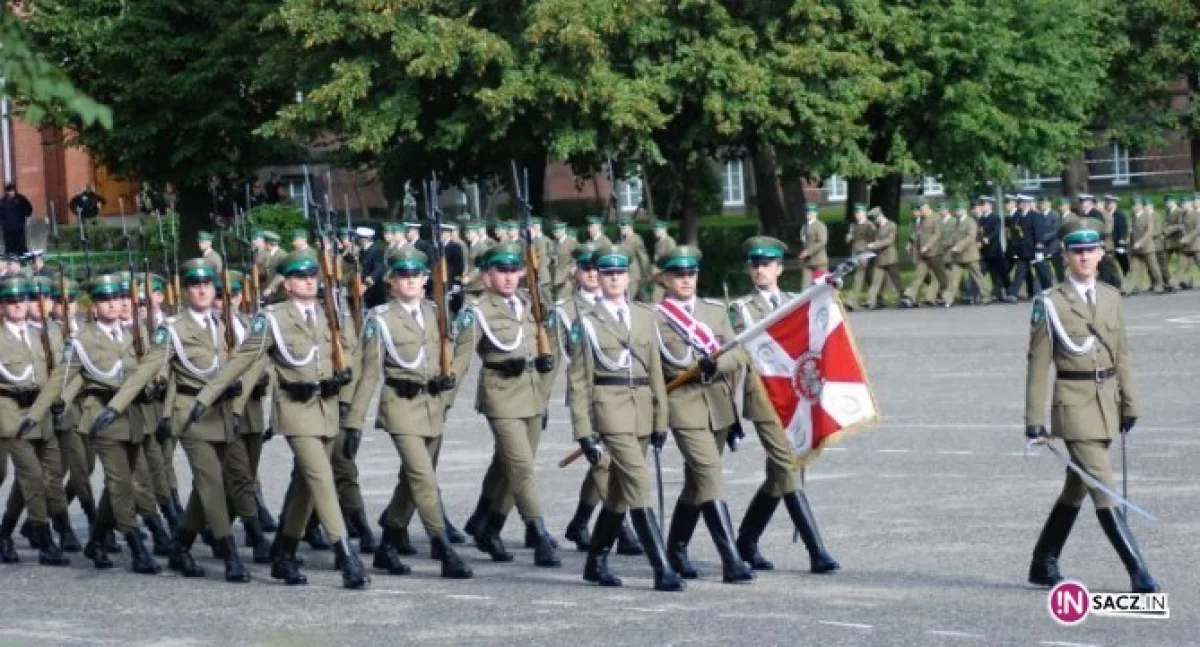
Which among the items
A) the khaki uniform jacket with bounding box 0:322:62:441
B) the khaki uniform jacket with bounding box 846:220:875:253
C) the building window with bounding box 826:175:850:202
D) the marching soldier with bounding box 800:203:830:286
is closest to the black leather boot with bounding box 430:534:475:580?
the khaki uniform jacket with bounding box 0:322:62:441

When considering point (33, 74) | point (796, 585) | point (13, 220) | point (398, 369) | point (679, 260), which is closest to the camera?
point (33, 74)

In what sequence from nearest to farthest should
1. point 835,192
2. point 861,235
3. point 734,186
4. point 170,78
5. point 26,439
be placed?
point 26,439, point 861,235, point 170,78, point 734,186, point 835,192

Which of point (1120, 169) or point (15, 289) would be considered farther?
point (1120, 169)

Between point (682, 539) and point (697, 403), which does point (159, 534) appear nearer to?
point (682, 539)

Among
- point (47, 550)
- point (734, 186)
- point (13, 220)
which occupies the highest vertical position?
point (13, 220)

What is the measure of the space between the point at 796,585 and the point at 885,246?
83.3 feet

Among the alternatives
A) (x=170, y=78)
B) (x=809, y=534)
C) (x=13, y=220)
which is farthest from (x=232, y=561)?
(x=13, y=220)

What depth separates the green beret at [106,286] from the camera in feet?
54.4

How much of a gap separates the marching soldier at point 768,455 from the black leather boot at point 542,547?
1157 mm

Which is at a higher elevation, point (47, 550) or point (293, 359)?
point (293, 359)

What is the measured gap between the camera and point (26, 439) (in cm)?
1683

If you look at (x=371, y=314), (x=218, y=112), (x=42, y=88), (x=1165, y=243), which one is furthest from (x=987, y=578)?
(x=218, y=112)

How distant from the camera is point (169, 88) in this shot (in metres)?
47.1

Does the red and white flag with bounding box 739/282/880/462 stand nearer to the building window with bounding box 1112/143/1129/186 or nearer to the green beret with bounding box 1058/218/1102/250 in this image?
the green beret with bounding box 1058/218/1102/250
